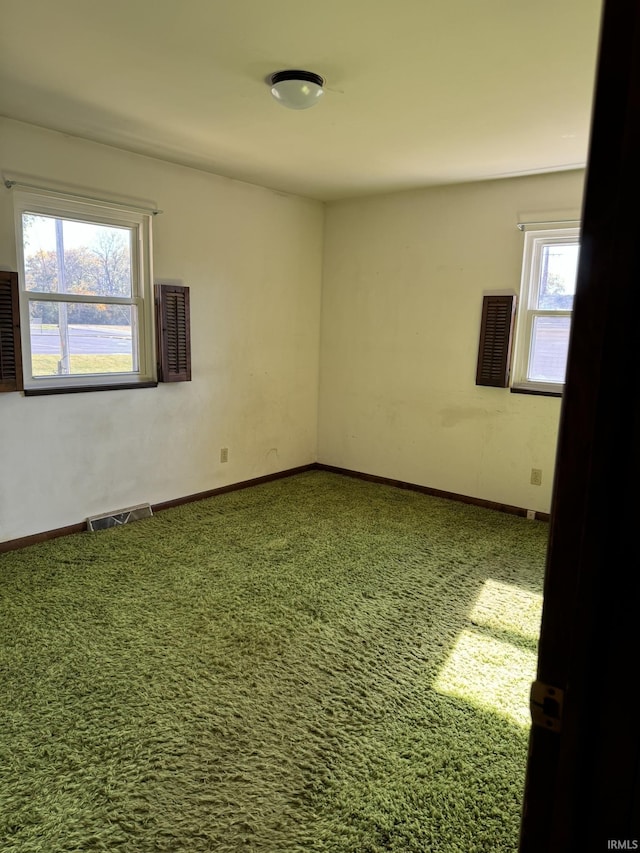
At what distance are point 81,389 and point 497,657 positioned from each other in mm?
2872

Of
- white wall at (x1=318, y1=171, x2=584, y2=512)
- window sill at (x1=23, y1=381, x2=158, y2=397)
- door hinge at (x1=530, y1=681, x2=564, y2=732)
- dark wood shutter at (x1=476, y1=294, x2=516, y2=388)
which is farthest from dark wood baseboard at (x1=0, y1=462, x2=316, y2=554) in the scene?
door hinge at (x1=530, y1=681, x2=564, y2=732)

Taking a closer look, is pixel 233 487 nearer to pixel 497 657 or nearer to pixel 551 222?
pixel 497 657

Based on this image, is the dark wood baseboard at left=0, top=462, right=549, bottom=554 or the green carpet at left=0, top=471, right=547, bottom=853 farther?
the dark wood baseboard at left=0, top=462, right=549, bottom=554

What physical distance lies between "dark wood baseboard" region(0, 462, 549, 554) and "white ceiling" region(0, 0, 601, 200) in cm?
245

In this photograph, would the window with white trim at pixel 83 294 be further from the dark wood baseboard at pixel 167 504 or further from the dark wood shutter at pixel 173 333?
the dark wood baseboard at pixel 167 504

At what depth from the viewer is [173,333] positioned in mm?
3938

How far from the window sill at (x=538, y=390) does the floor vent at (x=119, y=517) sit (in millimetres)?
2896

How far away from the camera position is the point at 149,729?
193 centimetres

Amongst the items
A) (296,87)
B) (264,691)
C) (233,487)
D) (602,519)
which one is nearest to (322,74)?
(296,87)

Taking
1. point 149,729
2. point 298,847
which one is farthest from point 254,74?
point 298,847

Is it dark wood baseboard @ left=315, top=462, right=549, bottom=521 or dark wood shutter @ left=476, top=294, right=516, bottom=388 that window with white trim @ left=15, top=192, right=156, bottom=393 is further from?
dark wood shutter @ left=476, top=294, right=516, bottom=388

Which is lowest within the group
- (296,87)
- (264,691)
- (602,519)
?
(264,691)

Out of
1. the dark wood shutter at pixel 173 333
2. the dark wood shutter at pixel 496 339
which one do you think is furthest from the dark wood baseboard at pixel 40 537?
the dark wood shutter at pixel 496 339

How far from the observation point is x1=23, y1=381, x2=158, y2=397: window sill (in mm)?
3297
